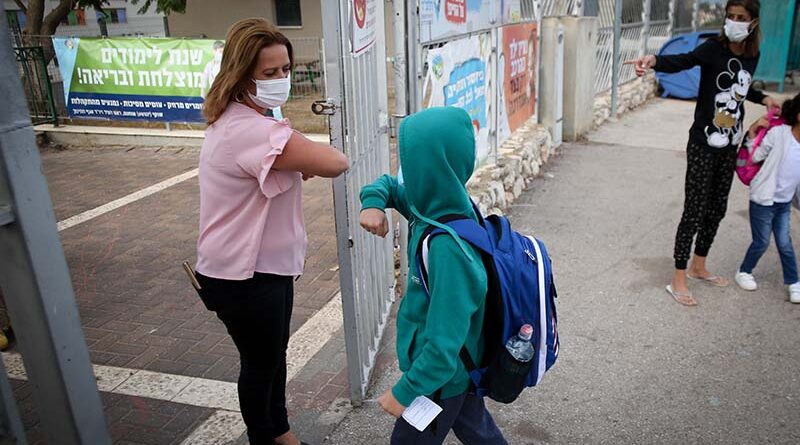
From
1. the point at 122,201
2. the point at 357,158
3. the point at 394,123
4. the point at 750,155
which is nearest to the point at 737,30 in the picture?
the point at 750,155

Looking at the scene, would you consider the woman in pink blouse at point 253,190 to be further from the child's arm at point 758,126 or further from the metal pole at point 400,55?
the child's arm at point 758,126

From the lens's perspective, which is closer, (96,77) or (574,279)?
(574,279)

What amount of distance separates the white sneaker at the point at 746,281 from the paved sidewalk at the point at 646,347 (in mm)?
58

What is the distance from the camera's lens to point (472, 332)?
206 cm

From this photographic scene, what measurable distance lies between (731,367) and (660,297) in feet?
3.00

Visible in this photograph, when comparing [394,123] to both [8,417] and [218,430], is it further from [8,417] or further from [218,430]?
[8,417]

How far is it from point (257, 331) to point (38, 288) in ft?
3.32

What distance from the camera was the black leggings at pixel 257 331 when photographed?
244 cm

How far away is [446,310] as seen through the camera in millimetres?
1872

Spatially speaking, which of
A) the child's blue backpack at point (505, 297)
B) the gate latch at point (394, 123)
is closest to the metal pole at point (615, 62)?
the gate latch at point (394, 123)

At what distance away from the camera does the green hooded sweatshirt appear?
187 centimetres

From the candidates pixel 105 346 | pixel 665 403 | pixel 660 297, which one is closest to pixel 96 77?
pixel 105 346

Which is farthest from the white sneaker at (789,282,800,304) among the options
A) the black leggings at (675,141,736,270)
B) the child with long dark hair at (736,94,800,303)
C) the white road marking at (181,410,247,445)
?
the white road marking at (181,410,247,445)

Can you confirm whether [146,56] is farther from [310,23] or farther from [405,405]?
[310,23]
